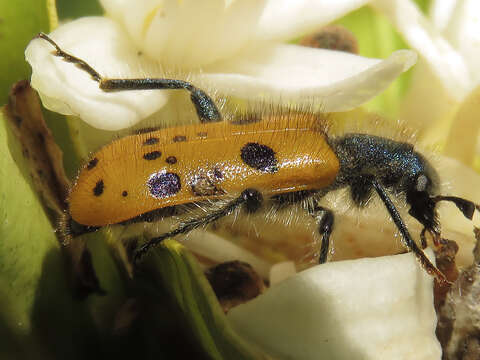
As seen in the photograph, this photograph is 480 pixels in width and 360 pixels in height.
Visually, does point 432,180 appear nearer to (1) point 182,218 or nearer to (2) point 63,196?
(1) point 182,218

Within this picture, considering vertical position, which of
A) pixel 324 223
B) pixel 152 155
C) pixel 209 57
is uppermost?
pixel 209 57

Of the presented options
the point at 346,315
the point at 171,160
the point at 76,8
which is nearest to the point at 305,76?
the point at 171,160

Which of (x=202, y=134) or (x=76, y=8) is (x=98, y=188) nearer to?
(x=202, y=134)

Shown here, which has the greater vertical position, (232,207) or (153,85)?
(153,85)

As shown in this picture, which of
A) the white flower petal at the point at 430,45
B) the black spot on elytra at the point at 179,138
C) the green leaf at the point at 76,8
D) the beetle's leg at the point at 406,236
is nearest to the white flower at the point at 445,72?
the white flower petal at the point at 430,45

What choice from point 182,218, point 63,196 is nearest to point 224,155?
point 182,218
